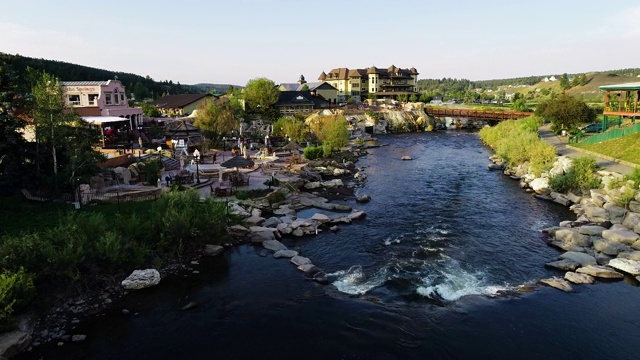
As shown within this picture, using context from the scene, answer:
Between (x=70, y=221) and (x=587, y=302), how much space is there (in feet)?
75.6

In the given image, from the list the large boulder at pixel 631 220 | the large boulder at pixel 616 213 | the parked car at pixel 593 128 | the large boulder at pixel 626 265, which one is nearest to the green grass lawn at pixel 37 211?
the large boulder at pixel 626 265

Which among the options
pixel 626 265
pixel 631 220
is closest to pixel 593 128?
pixel 631 220

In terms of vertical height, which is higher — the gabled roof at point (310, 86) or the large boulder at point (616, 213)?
the gabled roof at point (310, 86)

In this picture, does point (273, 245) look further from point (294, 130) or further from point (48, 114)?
point (294, 130)

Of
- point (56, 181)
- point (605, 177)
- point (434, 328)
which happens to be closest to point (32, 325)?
point (56, 181)

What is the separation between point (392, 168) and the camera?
46969 millimetres

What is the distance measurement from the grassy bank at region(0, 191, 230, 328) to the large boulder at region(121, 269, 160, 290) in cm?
65

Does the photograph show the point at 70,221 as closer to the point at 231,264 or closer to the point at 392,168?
the point at 231,264

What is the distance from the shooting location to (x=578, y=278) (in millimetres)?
19234

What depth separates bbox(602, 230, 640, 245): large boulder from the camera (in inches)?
878

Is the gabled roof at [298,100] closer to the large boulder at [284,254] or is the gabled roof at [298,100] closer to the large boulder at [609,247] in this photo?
the large boulder at [284,254]

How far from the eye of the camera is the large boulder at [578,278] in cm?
1909

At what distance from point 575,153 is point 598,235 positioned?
21.3 m

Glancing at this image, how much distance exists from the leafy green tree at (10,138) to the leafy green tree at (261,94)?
55.5 meters
